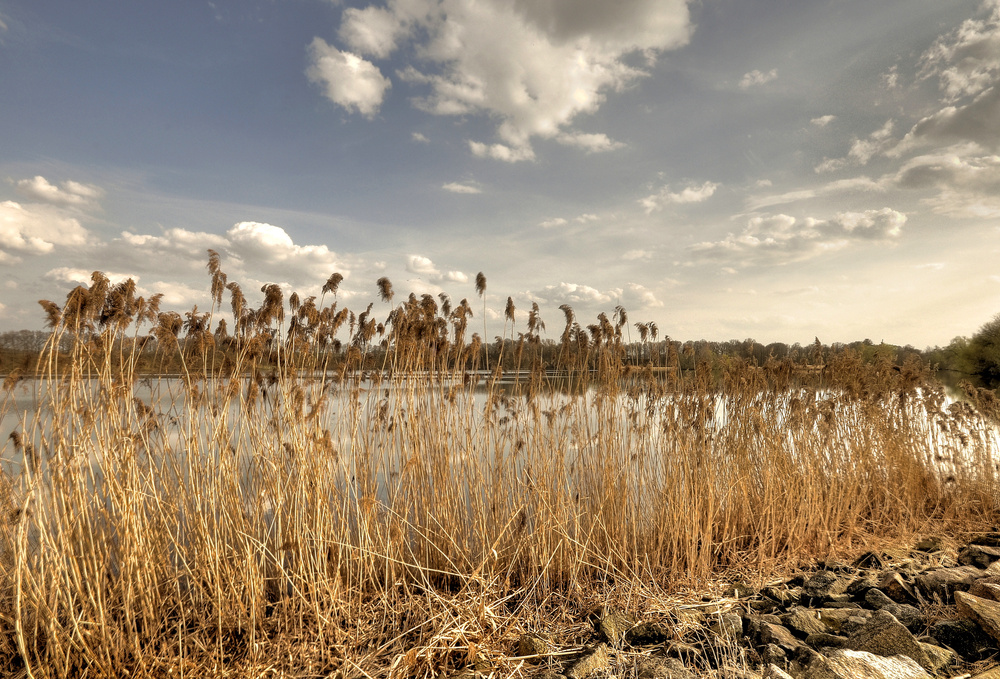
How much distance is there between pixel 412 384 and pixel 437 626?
1.44 meters

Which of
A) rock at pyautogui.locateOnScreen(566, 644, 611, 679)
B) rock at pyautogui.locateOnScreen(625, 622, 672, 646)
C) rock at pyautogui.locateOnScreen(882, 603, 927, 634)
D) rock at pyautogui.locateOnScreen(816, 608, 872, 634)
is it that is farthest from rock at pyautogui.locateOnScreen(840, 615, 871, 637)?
rock at pyautogui.locateOnScreen(566, 644, 611, 679)

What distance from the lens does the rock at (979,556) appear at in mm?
4113

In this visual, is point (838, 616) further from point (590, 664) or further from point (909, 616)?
point (590, 664)

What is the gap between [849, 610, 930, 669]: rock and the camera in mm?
2438

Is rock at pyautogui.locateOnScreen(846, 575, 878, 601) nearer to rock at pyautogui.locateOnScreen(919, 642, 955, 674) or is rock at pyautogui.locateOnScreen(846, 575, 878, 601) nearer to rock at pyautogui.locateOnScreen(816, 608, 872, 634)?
rock at pyautogui.locateOnScreen(816, 608, 872, 634)

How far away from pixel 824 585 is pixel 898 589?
1.41 ft

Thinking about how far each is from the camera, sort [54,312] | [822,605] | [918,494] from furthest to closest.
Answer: [918,494] → [822,605] → [54,312]

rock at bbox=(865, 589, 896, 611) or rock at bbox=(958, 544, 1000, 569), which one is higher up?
rock at bbox=(865, 589, 896, 611)

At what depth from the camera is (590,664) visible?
2.42 meters

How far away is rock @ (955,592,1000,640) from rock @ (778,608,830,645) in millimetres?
741

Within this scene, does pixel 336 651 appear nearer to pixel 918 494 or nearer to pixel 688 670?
pixel 688 670

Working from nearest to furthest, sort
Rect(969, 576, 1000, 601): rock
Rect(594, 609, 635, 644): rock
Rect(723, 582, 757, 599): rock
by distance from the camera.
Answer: Rect(594, 609, 635, 644): rock → Rect(969, 576, 1000, 601): rock → Rect(723, 582, 757, 599): rock

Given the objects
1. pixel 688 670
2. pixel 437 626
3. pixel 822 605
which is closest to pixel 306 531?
pixel 437 626

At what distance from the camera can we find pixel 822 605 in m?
3.30
